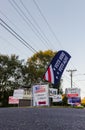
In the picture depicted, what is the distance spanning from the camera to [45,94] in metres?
14.7

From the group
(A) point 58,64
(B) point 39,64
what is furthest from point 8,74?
(A) point 58,64

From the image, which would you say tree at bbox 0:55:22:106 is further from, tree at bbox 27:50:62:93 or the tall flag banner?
the tall flag banner

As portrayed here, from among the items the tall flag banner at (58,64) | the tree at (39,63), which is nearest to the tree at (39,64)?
the tree at (39,63)

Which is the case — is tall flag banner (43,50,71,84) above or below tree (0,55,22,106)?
below

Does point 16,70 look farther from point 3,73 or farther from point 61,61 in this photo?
point 61,61

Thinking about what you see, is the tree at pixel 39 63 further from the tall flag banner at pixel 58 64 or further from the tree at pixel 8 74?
the tall flag banner at pixel 58 64

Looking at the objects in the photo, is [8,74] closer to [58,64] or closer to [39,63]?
[39,63]

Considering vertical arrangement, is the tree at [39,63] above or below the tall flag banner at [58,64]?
above

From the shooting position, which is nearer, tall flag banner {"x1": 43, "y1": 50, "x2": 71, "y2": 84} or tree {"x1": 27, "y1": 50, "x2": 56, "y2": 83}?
tall flag banner {"x1": 43, "y1": 50, "x2": 71, "y2": 84}

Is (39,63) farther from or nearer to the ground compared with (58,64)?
farther from the ground

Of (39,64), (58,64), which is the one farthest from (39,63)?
(58,64)

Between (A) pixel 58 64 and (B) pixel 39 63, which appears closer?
(A) pixel 58 64

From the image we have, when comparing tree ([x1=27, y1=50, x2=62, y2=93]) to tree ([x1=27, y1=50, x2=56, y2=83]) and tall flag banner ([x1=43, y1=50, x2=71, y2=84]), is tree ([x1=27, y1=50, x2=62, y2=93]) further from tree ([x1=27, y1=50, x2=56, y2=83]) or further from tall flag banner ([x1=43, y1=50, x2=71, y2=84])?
tall flag banner ([x1=43, y1=50, x2=71, y2=84])

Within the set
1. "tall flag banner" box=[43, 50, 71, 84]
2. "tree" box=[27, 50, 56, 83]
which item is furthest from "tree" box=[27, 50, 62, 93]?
"tall flag banner" box=[43, 50, 71, 84]
